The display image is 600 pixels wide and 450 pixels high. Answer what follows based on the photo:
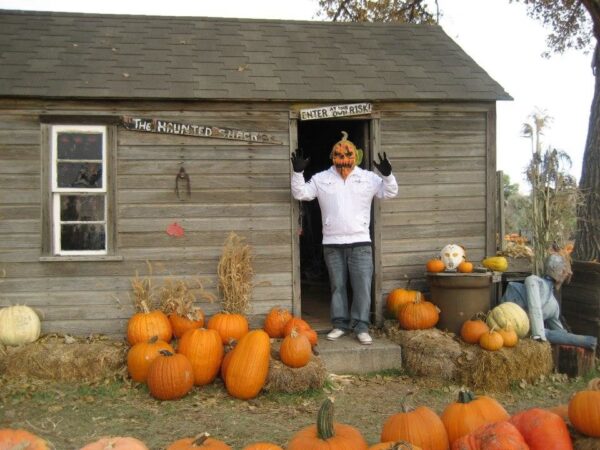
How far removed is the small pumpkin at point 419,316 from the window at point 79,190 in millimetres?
3427

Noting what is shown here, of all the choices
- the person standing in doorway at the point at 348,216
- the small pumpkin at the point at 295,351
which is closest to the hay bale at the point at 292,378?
the small pumpkin at the point at 295,351

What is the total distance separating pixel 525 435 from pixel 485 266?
4.20 meters

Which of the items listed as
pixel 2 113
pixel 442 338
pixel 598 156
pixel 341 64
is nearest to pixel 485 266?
pixel 442 338

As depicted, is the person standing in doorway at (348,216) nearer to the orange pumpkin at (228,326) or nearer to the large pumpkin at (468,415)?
the orange pumpkin at (228,326)

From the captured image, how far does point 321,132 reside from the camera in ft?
35.1

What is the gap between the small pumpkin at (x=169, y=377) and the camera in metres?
5.26

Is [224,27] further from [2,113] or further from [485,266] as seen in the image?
[485,266]

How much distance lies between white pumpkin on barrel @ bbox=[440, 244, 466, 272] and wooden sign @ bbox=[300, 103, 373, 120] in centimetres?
189

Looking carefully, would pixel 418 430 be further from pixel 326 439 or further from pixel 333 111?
pixel 333 111

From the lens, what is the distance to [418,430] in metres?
3.07

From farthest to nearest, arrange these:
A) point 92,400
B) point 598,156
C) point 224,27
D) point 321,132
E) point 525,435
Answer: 1. point 321,132
2. point 224,27
3. point 598,156
4. point 92,400
5. point 525,435

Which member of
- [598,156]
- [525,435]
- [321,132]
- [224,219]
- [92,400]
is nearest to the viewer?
[525,435]

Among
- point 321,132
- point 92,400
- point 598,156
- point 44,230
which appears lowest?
point 92,400

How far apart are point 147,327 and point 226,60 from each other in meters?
3.38
